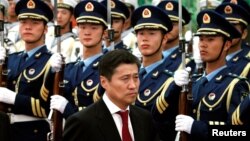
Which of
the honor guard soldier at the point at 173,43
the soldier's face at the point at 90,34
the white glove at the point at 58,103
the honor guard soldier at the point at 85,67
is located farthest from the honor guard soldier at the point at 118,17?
the white glove at the point at 58,103

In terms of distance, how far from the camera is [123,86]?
7.98 meters

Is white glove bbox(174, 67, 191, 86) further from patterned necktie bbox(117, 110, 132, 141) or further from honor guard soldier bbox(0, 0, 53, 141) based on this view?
patterned necktie bbox(117, 110, 132, 141)

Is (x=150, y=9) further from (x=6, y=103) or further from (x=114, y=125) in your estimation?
(x=114, y=125)

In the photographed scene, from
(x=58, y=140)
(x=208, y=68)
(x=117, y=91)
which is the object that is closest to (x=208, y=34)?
(x=208, y=68)

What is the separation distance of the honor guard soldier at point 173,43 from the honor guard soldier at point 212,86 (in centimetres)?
107

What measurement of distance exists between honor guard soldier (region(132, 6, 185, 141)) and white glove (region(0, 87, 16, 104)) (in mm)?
1472

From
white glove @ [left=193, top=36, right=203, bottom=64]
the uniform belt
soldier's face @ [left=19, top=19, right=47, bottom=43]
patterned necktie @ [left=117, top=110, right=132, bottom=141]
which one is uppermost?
soldier's face @ [left=19, top=19, right=47, bottom=43]

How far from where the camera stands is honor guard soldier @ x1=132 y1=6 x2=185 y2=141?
35.6 feet

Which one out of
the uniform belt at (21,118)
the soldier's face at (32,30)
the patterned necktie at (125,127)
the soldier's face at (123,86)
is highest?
the soldier's face at (32,30)

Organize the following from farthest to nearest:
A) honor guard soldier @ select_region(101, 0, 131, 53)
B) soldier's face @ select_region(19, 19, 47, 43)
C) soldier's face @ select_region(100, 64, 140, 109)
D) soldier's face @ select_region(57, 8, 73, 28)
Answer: soldier's face @ select_region(57, 8, 73, 28)
honor guard soldier @ select_region(101, 0, 131, 53)
soldier's face @ select_region(19, 19, 47, 43)
soldier's face @ select_region(100, 64, 140, 109)

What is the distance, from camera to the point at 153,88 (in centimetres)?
1111

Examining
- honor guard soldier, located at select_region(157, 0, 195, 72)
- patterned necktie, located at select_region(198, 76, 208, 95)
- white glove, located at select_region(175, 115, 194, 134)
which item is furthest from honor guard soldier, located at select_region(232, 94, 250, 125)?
honor guard soldier, located at select_region(157, 0, 195, 72)

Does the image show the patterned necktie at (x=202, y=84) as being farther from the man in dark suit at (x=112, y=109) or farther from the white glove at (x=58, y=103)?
the man in dark suit at (x=112, y=109)

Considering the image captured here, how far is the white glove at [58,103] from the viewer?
11.2 meters
